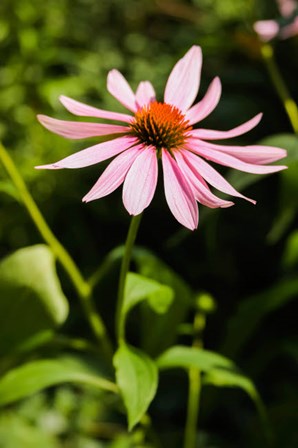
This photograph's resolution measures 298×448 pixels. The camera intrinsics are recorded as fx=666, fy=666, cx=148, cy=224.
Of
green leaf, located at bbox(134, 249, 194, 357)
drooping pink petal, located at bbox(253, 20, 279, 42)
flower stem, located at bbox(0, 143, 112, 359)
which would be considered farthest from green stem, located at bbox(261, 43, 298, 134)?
flower stem, located at bbox(0, 143, 112, 359)

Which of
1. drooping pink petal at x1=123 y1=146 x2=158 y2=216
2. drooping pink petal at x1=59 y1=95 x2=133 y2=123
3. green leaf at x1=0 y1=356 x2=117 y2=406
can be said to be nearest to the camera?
drooping pink petal at x1=123 y1=146 x2=158 y2=216

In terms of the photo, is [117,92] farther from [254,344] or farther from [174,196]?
[254,344]

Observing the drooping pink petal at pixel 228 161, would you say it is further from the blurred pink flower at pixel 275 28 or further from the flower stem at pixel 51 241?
the blurred pink flower at pixel 275 28

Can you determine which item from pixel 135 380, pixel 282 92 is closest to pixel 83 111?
pixel 135 380

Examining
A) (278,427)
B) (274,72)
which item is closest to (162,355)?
(278,427)

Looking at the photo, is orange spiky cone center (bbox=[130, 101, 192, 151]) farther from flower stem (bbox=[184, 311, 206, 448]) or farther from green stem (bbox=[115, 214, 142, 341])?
flower stem (bbox=[184, 311, 206, 448])

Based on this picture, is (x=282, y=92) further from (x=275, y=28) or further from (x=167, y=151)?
(x=167, y=151)

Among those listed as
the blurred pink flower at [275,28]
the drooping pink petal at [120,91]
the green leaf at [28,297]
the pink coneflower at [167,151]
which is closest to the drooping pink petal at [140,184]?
the pink coneflower at [167,151]

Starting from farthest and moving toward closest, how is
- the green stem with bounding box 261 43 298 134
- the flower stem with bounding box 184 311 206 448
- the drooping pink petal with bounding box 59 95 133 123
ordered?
the green stem with bounding box 261 43 298 134
the flower stem with bounding box 184 311 206 448
the drooping pink petal with bounding box 59 95 133 123
